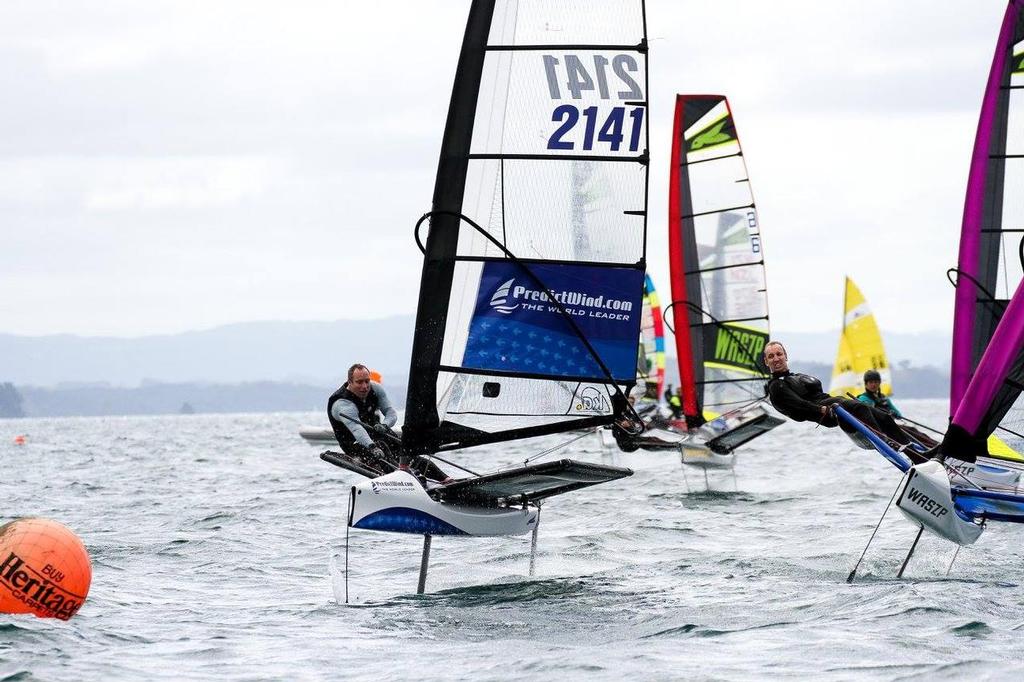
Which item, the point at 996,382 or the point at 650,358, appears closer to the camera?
the point at 996,382

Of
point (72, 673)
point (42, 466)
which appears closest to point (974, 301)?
point (72, 673)

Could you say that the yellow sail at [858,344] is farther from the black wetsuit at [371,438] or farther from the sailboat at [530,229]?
the black wetsuit at [371,438]

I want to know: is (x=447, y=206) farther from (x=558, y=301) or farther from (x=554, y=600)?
(x=554, y=600)

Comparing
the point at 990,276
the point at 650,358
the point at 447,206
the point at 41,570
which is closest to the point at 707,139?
the point at 990,276

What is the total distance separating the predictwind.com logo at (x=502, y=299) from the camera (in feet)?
33.3

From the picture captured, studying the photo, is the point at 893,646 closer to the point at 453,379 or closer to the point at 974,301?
the point at 453,379

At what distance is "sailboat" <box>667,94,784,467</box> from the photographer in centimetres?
2009

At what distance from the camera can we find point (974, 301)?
39.6 feet

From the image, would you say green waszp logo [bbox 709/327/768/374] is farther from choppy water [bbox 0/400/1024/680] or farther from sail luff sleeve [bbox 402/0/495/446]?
sail luff sleeve [bbox 402/0/495/446]

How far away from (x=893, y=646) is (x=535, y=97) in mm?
4533

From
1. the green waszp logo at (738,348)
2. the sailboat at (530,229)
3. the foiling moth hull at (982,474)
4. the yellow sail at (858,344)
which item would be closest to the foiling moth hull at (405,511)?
the sailboat at (530,229)

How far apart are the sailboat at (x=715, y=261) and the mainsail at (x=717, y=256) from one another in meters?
0.01

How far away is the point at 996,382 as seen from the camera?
9.83 m

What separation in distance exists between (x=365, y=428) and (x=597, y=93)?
113 inches
